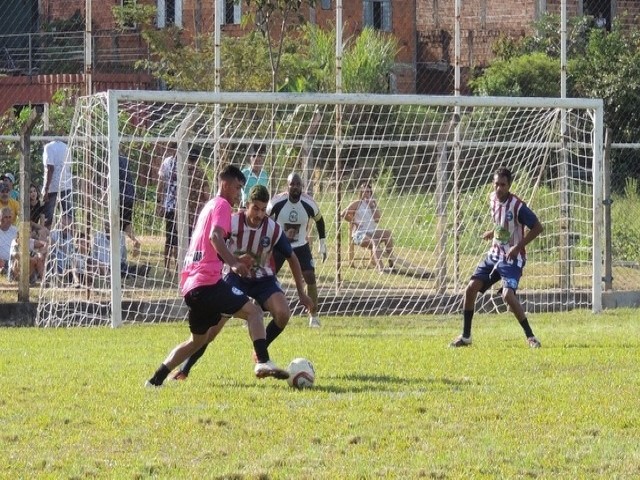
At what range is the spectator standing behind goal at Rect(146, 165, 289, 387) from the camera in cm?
1102

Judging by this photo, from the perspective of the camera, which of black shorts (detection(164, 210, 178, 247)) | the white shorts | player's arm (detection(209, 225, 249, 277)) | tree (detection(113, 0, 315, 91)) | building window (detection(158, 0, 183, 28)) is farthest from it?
building window (detection(158, 0, 183, 28))

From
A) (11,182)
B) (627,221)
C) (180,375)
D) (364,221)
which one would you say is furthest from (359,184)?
(180,375)

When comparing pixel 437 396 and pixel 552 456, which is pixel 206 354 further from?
pixel 552 456

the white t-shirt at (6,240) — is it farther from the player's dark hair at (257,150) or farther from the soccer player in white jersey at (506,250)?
the soccer player in white jersey at (506,250)

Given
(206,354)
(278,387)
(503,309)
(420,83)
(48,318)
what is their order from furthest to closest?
(420,83), (503,309), (48,318), (206,354), (278,387)

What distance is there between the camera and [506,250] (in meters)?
14.7

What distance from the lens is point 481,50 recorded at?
31688mm

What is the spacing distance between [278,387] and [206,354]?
293cm

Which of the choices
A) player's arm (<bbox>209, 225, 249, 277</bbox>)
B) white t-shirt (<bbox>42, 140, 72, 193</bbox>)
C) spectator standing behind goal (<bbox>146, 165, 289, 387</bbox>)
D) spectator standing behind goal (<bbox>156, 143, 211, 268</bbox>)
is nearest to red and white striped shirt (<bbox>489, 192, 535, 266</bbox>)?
spectator standing behind goal (<bbox>146, 165, 289, 387</bbox>)

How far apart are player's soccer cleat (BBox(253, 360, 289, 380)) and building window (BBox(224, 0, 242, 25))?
12.9 metres

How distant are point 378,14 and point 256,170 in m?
9.54

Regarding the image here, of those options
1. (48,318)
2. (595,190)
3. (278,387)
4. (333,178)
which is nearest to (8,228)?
(48,318)

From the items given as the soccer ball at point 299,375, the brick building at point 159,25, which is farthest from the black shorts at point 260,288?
the brick building at point 159,25

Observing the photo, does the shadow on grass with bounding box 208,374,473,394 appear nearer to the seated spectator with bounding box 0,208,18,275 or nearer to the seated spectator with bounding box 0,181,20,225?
the seated spectator with bounding box 0,208,18,275
